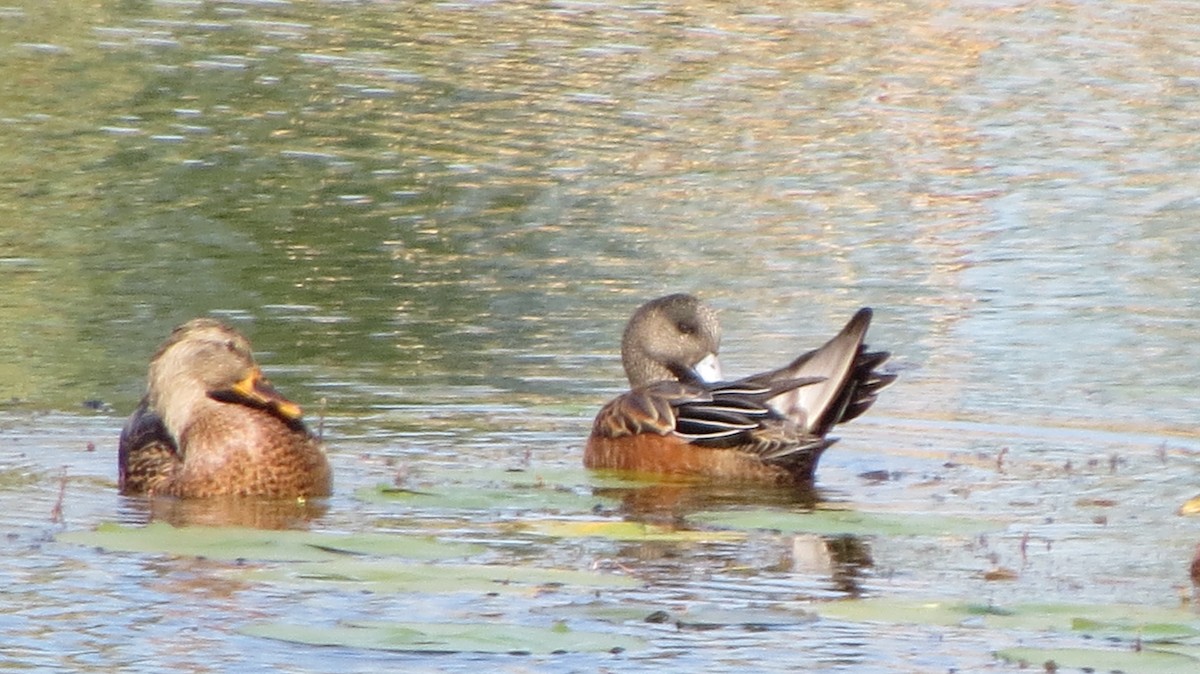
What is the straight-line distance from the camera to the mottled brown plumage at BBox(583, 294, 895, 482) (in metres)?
8.62

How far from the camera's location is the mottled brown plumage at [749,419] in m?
8.62

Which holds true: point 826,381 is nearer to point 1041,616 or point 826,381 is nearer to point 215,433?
point 215,433

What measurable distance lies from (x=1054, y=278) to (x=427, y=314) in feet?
11.8

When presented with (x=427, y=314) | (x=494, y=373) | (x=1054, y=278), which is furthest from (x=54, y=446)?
(x=1054, y=278)

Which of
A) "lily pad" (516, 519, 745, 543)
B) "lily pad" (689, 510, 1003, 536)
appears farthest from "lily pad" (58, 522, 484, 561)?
"lily pad" (689, 510, 1003, 536)

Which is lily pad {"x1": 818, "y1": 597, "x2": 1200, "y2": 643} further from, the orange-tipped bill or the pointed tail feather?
the orange-tipped bill

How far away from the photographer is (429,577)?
253 inches

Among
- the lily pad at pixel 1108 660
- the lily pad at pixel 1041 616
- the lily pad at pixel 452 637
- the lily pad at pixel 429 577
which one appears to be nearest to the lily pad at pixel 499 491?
the lily pad at pixel 429 577

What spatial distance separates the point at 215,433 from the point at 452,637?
2.58m

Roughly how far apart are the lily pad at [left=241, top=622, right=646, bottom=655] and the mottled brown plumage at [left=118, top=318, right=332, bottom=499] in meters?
2.15

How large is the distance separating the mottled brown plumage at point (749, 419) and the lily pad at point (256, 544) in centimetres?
175

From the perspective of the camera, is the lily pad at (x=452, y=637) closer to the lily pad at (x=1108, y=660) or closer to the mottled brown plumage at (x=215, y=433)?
the lily pad at (x=1108, y=660)

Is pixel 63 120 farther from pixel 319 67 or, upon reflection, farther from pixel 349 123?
pixel 319 67

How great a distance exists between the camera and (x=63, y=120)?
17172 mm
